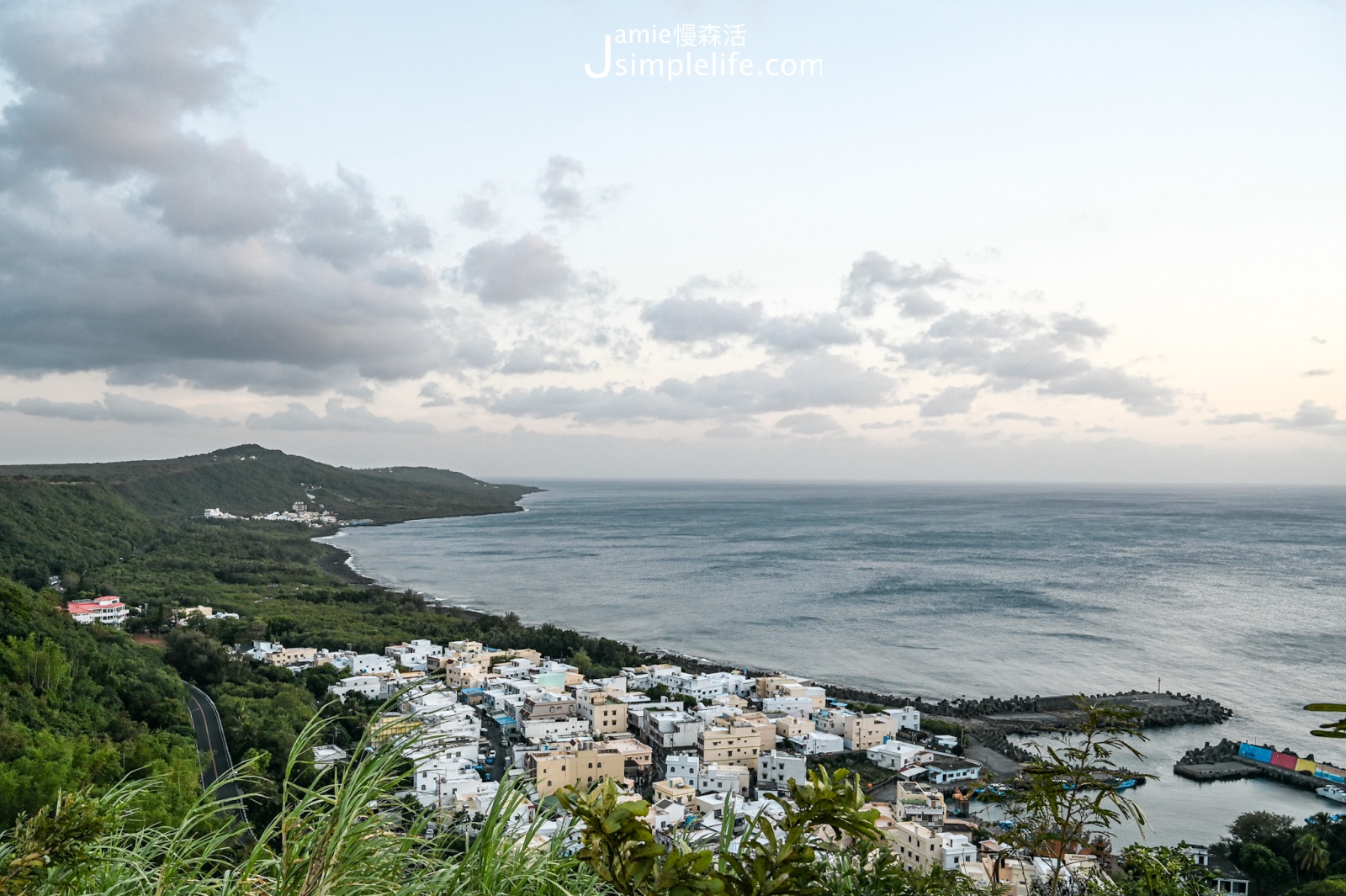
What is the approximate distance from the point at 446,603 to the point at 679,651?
10.6m

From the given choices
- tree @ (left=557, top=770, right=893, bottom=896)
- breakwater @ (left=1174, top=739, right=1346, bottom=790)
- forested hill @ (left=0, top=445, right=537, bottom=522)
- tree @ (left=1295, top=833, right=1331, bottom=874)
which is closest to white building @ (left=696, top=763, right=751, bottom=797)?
tree @ (left=1295, top=833, right=1331, bottom=874)

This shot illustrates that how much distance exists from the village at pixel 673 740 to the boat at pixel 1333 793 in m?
Answer: 4.88

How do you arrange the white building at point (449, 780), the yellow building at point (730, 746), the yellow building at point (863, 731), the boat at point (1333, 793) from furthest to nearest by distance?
the yellow building at point (863, 731)
the yellow building at point (730, 746)
the boat at point (1333, 793)
the white building at point (449, 780)

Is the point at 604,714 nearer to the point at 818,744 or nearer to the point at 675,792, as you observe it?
the point at 675,792

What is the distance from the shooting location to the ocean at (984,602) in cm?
1864

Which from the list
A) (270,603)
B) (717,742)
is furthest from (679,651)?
(270,603)

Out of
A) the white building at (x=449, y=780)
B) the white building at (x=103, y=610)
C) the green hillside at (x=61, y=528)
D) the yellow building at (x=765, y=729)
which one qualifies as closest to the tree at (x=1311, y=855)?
the yellow building at (x=765, y=729)

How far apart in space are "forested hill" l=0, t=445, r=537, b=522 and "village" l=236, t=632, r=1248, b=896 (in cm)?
3471

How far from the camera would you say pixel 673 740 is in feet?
46.1

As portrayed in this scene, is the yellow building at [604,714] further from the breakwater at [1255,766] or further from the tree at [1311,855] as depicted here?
the tree at [1311,855]

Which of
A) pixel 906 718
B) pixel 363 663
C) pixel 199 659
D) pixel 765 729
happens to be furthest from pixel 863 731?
pixel 199 659

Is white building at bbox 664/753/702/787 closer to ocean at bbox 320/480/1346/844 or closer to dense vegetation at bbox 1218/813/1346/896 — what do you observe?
ocean at bbox 320/480/1346/844

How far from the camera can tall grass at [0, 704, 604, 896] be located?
127 centimetres

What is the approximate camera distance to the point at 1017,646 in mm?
22312
